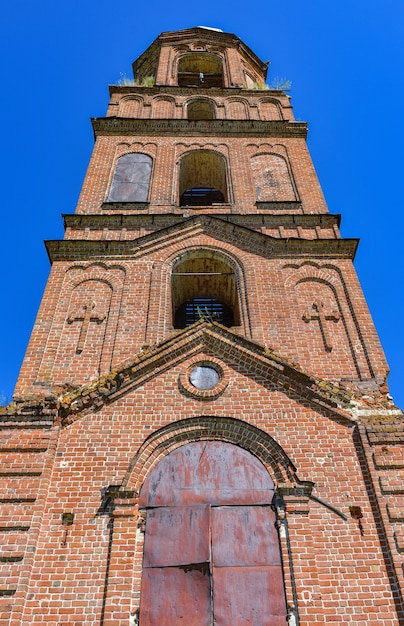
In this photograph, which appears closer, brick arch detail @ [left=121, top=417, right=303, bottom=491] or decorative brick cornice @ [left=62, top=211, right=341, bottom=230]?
brick arch detail @ [left=121, top=417, right=303, bottom=491]

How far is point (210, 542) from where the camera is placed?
708cm

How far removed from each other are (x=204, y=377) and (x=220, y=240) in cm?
435

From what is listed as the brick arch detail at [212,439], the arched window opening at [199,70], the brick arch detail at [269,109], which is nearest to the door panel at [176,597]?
the brick arch detail at [212,439]

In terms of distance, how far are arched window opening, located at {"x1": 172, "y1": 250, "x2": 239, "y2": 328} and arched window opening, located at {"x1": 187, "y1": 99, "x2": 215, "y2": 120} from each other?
8217mm

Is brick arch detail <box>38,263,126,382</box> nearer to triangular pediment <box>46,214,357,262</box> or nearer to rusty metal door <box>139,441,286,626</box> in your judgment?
triangular pediment <box>46,214,357,262</box>

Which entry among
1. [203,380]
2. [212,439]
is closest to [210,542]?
[212,439]

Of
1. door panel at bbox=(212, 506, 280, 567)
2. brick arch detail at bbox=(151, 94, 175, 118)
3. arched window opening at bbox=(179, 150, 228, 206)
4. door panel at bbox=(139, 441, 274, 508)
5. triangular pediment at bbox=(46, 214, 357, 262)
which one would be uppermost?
brick arch detail at bbox=(151, 94, 175, 118)

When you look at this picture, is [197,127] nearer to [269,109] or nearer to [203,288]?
[269,109]

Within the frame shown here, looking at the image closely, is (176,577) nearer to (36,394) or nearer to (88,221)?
(36,394)

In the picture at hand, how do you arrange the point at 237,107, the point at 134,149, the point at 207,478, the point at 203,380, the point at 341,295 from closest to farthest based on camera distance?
1. the point at 207,478
2. the point at 203,380
3. the point at 341,295
4. the point at 134,149
5. the point at 237,107

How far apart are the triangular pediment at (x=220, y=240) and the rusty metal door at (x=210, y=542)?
5318 mm

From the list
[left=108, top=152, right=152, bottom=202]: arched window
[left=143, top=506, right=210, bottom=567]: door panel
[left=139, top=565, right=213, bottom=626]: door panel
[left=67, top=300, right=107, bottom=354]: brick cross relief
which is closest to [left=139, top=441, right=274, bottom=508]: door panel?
[left=143, top=506, right=210, bottom=567]: door panel

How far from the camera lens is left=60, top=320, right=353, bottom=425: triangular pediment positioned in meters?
8.55

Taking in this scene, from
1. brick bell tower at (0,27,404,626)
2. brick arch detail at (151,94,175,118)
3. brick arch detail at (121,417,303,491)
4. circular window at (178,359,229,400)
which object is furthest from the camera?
brick arch detail at (151,94,175,118)
